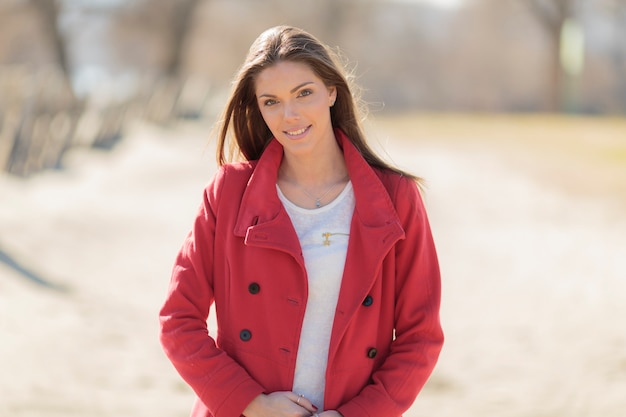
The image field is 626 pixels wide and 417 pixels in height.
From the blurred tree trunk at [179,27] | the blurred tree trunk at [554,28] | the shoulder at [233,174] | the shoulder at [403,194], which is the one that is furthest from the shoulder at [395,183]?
the blurred tree trunk at [179,27]

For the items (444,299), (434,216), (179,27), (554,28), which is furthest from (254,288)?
(179,27)

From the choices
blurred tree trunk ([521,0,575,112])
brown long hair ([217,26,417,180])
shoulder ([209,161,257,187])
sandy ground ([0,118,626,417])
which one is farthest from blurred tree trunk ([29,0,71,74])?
shoulder ([209,161,257,187])

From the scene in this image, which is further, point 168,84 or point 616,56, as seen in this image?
point 616,56

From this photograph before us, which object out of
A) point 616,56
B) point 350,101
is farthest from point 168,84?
point 350,101

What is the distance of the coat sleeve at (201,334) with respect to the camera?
232 cm

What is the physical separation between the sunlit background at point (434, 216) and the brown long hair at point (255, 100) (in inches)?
10.0

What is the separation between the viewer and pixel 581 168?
17.5 m

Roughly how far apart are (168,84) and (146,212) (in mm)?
19349

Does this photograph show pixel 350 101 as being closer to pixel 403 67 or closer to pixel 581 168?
pixel 581 168

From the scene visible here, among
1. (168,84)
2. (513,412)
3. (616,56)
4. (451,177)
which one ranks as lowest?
(513,412)

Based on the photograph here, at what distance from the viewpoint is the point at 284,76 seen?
8.00ft

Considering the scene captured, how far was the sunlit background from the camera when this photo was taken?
570 centimetres

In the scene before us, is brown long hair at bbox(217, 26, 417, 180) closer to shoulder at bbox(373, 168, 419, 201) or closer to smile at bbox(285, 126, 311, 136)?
shoulder at bbox(373, 168, 419, 201)

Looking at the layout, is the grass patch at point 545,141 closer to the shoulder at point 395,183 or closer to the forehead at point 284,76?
the shoulder at point 395,183
